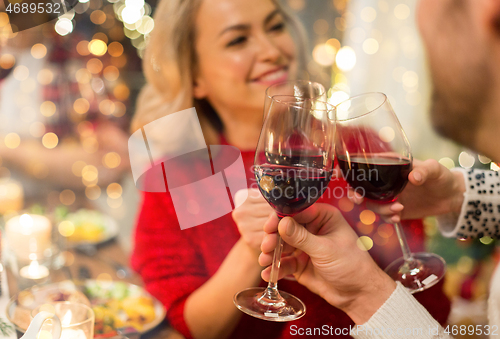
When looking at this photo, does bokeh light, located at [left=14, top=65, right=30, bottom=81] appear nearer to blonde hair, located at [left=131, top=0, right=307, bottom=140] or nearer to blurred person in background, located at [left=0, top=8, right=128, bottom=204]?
blurred person in background, located at [left=0, top=8, right=128, bottom=204]

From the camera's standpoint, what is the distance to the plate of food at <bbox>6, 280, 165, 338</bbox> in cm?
54

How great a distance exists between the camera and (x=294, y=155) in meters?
0.43

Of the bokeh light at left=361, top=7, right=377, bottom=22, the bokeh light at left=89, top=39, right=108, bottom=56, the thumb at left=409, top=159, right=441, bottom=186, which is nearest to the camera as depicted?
the thumb at left=409, top=159, right=441, bottom=186

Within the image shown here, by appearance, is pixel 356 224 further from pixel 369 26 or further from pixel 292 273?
pixel 369 26

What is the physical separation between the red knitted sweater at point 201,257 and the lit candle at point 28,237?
191 millimetres

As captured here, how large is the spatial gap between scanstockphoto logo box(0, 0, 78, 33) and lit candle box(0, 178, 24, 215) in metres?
0.49

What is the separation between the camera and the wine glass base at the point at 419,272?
536 mm

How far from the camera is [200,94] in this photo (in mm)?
768

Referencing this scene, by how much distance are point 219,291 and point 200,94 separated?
42 centimetres

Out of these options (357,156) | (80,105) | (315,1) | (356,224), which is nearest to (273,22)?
(315,1)

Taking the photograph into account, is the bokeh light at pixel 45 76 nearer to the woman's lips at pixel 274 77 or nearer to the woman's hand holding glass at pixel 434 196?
the woman's lips at pixel 274 77

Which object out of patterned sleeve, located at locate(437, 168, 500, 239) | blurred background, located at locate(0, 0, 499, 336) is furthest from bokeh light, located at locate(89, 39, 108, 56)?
patterned sleeve, located at locate(437, 168, 500, 239)

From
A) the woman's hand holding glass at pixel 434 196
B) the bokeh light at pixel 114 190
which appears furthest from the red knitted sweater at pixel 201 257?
the bokeh light at pixel 114 190

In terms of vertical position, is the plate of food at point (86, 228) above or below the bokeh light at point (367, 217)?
above
